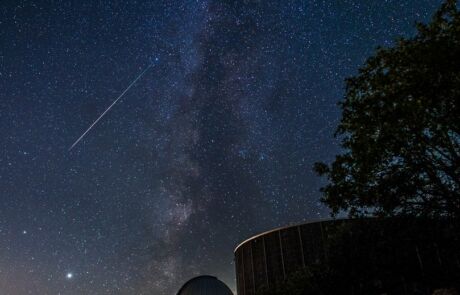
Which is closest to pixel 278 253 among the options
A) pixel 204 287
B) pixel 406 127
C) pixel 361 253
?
pixel 204 287

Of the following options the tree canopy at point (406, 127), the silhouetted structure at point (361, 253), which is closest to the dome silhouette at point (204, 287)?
the silhouetted structure at point (361, 253)

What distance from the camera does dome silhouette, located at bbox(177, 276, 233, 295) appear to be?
219 ft

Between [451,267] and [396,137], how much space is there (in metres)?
24.7

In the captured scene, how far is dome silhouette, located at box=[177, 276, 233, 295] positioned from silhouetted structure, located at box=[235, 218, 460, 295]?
8.50 m

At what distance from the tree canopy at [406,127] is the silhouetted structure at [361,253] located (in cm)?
180

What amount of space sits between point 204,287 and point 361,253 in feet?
147

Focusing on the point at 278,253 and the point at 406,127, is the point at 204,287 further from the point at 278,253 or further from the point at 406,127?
the point at 406,127

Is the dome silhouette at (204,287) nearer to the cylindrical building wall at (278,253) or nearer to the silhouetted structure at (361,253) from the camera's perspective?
the silhouetted structure at (361,253)

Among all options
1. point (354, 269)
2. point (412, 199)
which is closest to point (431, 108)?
point (412, 199)

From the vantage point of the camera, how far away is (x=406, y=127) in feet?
45.0

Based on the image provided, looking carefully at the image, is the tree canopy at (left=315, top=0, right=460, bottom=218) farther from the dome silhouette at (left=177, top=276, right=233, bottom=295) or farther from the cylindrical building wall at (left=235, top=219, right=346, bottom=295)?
the dome silhouette at (left=177, top=276, right=233, bottom=295)

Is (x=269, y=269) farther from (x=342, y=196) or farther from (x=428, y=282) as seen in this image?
(x=342, y=196)

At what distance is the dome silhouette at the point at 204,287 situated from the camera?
219 ft

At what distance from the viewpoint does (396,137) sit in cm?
1386
